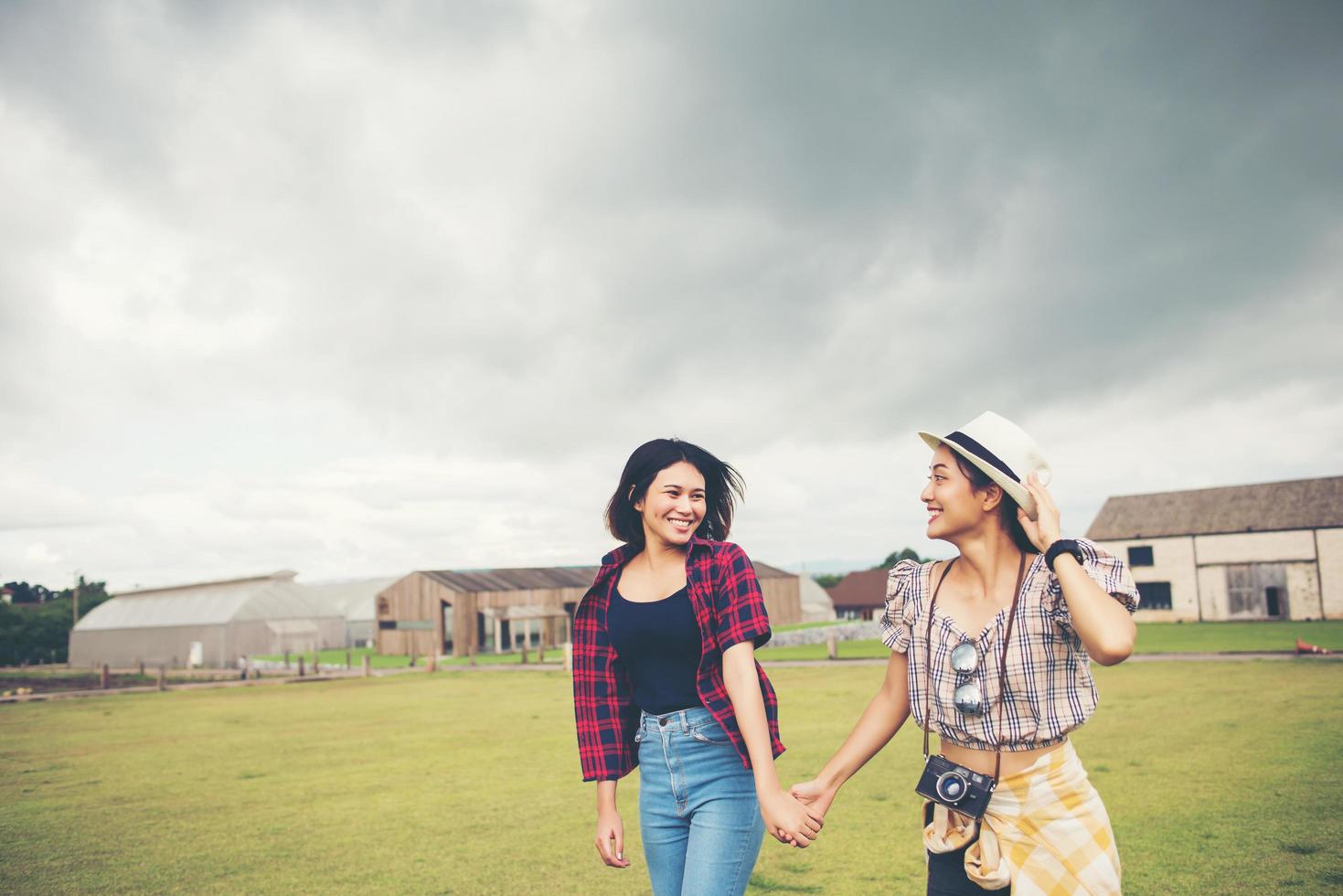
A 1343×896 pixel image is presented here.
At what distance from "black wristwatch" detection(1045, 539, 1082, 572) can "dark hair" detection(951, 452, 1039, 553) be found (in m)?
0.23

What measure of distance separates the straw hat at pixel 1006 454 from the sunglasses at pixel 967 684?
0.49m

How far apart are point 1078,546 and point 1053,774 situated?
704mm

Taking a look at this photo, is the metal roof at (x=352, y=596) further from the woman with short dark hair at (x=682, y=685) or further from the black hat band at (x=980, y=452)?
the black hat band at (x=980, y=452)

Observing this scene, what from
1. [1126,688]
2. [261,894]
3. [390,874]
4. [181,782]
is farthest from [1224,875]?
[1126,688]

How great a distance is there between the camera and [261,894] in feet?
21.2

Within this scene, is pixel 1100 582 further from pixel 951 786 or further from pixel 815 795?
pixel 815 795

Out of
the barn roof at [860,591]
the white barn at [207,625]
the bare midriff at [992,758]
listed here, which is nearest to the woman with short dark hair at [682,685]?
the bare midriff at [992,758]

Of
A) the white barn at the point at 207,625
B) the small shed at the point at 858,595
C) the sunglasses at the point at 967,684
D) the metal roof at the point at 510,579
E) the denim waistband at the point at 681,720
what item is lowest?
the small shed at the point at 858,595

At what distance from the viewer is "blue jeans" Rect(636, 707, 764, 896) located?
315cm

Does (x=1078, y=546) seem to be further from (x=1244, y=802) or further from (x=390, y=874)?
(x=1244, y=802)

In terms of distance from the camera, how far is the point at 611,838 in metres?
3.57

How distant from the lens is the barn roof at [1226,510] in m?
50.5

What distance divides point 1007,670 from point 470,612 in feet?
164

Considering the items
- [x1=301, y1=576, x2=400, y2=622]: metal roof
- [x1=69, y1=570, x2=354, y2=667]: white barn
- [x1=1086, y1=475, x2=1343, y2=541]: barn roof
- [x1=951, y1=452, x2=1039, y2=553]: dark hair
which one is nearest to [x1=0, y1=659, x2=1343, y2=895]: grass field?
[x1=951, y1=452, x2=1039, y2=553]: dark hair
